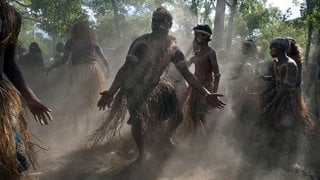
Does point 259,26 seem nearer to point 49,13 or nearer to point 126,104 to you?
point 49,13

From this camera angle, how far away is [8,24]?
294 cm

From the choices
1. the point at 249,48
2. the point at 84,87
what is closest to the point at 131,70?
the point at 84,87

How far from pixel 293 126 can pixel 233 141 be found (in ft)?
4.48

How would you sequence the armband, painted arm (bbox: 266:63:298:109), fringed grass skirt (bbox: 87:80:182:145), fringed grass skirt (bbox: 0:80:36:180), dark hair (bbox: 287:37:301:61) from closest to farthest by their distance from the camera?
fringed grass skirt (bbox: 0:80:36:180) → the armband → fringed grass skirt (bbox: 87:80:182:145) → painted arm (bbox: 266:63:298:109) → dark hair (bbox: 287:37:301:61)

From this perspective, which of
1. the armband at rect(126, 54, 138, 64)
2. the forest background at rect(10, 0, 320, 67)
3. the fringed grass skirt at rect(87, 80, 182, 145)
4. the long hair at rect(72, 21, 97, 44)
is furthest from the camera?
the forest background at rect(10, 0, 320, 67)

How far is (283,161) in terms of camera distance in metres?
5.34

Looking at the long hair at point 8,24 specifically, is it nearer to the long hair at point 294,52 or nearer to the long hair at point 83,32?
the long hair at point 294,52

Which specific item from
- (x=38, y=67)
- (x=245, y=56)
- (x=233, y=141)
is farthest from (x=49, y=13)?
(x=233, y=141)

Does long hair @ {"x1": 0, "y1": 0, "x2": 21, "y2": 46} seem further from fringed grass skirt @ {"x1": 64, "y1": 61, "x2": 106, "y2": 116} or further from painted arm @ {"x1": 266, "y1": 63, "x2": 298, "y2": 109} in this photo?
fringed grass skirt @ {"x1": 64, "y1": 61, "x2": 106, "y2": 116}

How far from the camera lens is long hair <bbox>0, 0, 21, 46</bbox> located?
9.51ft

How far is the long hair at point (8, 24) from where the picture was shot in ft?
9.51

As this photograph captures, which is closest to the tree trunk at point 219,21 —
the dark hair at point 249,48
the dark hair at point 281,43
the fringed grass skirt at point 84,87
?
the dark hair at point 249,48

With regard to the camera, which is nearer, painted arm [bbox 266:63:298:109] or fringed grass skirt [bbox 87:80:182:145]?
fringed grass skirt [bbox 87:80:182:145]

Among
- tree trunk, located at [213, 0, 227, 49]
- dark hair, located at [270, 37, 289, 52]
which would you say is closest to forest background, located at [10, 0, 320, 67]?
tree trunk, located at [213, 0, 227, 49]
